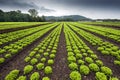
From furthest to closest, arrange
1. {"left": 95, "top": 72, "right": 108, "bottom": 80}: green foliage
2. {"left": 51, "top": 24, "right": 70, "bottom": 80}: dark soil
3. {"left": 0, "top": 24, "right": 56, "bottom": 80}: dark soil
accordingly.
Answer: {"left": 0, "top": 24, "right": 56, "bottom": 80}: dark soil, {"left": 51, "top": 24, "right": 70, "bottom": 80}: dark soil, {"left": 95, "top": 72, "right": 108, "bottom": 80}: green foliage

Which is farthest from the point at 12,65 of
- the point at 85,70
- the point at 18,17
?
the point at 18,17

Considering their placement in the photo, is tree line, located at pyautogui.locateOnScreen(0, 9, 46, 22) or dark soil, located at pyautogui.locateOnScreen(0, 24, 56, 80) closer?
dark soil, located at pyautogui.locateOnScreen(0, 24, 56, 80)

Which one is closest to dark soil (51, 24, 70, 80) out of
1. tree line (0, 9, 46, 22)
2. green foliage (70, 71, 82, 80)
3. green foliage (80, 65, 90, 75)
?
green foliage (70, 71, 82, 80)

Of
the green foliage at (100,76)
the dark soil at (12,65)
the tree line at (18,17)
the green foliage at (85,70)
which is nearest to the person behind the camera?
the green foliage at (100,76)

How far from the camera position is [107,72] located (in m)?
7.53

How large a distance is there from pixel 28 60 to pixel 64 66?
11.4ft

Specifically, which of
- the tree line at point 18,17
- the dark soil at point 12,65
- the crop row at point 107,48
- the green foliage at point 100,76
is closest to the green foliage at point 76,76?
the green foliage at point 100,76

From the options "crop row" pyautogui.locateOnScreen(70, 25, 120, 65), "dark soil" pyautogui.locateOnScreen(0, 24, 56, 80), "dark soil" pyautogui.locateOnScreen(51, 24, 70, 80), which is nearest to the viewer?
"dark soil" pyautogui.locateOnScreen(51, 24, 70, 80)

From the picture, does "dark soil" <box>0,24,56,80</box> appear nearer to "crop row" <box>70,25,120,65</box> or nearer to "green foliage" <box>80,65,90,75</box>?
"green foliage" <box>80,65,90,75</box>

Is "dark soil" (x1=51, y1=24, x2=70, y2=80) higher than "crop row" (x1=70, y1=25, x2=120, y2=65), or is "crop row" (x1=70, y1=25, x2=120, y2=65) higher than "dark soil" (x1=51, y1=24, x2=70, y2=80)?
"crop row" (x1=70, y1=25, x2=120, y2=65)

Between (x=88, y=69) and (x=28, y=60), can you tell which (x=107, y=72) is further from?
(x=28, y=60)

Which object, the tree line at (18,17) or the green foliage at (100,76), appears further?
the tree line at (18,17)

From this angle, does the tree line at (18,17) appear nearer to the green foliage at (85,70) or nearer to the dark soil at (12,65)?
the dark soil at (12,65)

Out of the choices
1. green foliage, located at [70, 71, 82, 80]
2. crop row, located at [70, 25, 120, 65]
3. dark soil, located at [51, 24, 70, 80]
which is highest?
crop row, located at [70, 25, 120, 65]
